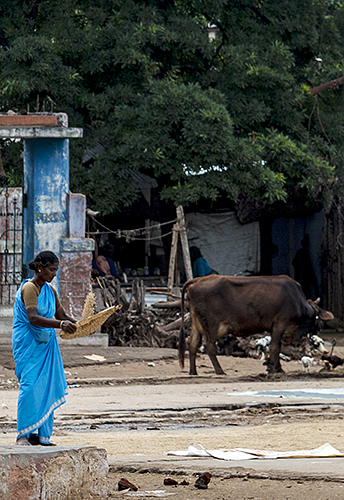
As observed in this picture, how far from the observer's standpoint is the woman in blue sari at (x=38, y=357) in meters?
6.16

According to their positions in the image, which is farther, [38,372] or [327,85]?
[327,85]

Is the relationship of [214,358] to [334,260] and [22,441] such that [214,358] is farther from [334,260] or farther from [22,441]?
[334,260]

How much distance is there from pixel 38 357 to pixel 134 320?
29.4ft

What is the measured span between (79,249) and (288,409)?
577 cm

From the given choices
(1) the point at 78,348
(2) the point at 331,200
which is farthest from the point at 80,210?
(2) the point at 331,200

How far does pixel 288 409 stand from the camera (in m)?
8.90

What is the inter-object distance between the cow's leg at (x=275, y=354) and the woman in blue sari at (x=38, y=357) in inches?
269

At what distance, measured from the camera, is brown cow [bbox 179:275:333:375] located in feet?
42.6

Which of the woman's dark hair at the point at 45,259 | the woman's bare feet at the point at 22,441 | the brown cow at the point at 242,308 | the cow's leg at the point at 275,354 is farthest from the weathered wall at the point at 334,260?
the woman's bare feet at the point at 22,441

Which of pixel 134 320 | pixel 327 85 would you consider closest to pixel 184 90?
pixel 327 85

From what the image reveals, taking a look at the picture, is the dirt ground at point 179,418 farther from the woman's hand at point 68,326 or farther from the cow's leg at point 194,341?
the woman's hand at point 68,326

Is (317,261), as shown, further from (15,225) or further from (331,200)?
(15,225)

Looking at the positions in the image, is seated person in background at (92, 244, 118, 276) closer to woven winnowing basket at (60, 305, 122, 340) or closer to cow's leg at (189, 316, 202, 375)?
cow's leg at (189, 316, 202, 375)

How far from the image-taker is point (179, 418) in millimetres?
8273
